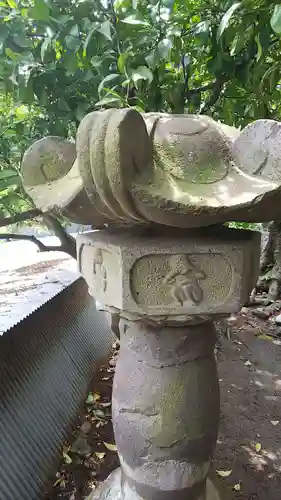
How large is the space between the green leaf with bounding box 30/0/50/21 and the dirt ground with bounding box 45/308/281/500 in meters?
1.52

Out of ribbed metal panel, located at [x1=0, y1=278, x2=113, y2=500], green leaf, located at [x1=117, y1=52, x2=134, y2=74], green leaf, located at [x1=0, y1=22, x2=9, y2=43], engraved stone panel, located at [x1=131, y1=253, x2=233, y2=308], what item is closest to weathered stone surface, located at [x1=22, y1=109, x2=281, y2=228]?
engraved stone panel, located at [x1=131, y1=253, x2=233, y2=308]

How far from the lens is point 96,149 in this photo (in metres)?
0.76

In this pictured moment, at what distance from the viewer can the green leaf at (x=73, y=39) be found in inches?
46.1

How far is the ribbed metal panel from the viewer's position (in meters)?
1.59

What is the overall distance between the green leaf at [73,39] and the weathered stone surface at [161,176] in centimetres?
37

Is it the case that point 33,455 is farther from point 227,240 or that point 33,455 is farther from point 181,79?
point 181,79

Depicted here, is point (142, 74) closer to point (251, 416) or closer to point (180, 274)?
point (180, 274)

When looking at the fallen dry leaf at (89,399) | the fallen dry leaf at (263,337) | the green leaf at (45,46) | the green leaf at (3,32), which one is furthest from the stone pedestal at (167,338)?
the fallen dry leaf at (263,337)

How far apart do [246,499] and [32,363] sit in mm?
1070

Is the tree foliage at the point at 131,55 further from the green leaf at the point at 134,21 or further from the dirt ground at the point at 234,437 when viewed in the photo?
the dirt ground at the point at 234,437

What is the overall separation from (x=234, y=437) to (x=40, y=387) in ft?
3.41

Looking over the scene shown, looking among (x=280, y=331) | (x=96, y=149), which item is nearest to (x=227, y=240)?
(x=96, y=149)

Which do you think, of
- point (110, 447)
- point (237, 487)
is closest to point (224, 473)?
point (237, 487)

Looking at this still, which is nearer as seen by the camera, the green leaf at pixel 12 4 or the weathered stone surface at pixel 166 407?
the weathered stone surface at pixel 166 407
